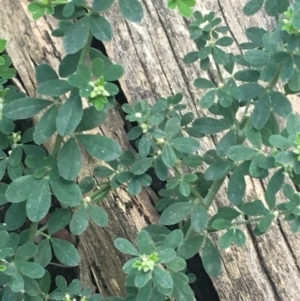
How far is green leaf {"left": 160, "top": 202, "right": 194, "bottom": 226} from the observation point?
152cm

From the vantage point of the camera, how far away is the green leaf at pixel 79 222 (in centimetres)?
142

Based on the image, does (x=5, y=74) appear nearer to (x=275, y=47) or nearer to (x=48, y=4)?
(x=48, y=4)

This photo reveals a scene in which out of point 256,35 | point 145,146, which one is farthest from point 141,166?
point 256,35

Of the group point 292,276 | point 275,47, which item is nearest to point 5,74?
point 275,47

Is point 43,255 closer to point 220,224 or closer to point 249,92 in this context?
point 220,224

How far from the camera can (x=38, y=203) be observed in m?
1.34

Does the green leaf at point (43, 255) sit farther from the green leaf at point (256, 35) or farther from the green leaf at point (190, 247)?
the green leaf at point (256, 35)

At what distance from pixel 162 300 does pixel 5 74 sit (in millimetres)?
784

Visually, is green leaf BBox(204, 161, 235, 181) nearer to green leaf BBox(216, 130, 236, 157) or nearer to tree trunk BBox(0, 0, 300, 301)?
green leaf BBox(216, 130, 236, 157)

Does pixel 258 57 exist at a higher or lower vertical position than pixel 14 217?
higher

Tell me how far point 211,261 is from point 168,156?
40 centimetres

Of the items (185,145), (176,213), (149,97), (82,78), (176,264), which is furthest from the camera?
(149,97)

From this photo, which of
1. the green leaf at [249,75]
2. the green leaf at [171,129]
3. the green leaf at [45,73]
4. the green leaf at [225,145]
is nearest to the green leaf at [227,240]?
the green leaf at [225,145]

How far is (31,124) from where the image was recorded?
79.7 inches
